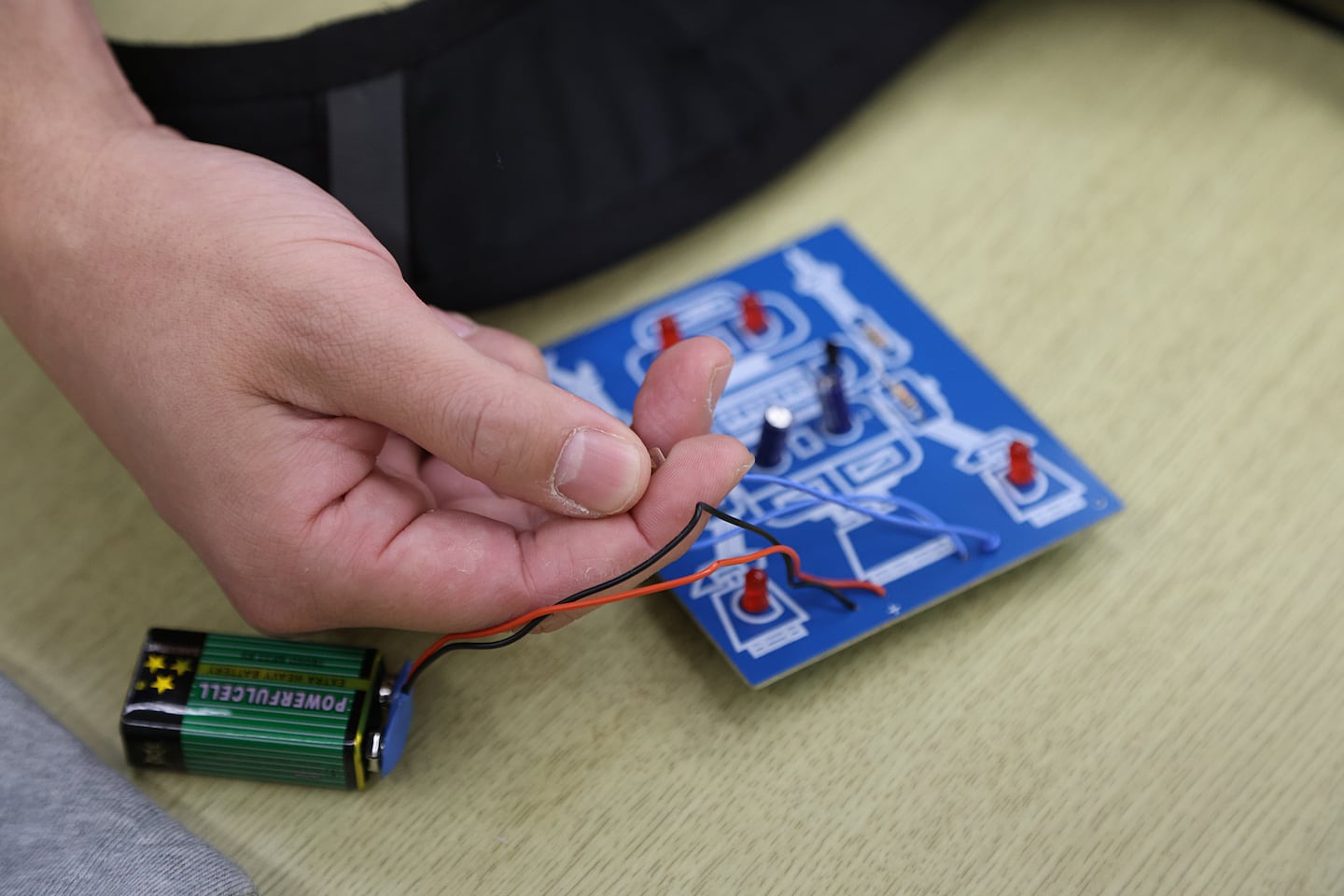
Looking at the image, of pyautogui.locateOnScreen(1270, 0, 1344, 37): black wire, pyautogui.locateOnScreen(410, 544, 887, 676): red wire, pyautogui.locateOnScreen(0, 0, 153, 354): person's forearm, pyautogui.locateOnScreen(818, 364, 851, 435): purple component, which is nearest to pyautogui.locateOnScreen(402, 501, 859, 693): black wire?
pyautogui.locateOnScreen(410, 544, 887, 676): red wire

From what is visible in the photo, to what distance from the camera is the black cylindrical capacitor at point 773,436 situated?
654mm

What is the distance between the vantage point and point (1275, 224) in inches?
32.2

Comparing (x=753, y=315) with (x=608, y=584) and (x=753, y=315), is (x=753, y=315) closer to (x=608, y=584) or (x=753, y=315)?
(x=753, y=315)

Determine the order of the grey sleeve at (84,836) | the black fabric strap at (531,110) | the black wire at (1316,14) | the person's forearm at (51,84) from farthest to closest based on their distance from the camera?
1. the black wire at (1316,14)
2. the black fabric strap at (531,110)
3. the person's forearm at (51,84)
4. the grey sleeve at (84,836)

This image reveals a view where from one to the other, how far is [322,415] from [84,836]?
0.72 feet

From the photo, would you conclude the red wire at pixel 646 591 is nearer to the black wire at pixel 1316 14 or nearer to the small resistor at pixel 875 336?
the small resistor at pixel 875 336

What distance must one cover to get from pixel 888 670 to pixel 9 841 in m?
0.43

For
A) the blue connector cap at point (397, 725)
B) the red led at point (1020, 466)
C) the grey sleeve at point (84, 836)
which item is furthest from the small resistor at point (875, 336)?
the grey sleeve at point (84, 836)

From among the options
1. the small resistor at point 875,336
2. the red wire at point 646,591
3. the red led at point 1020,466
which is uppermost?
the red led at point 1020,466

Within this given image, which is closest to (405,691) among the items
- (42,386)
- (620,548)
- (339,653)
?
(339,653)

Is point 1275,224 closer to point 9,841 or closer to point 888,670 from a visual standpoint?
point 888,670

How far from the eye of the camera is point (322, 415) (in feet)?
1.83

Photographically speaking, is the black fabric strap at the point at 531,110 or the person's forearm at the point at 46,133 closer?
the person's forearm at the point at 46,133

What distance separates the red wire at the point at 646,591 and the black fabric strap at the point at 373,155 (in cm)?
26
